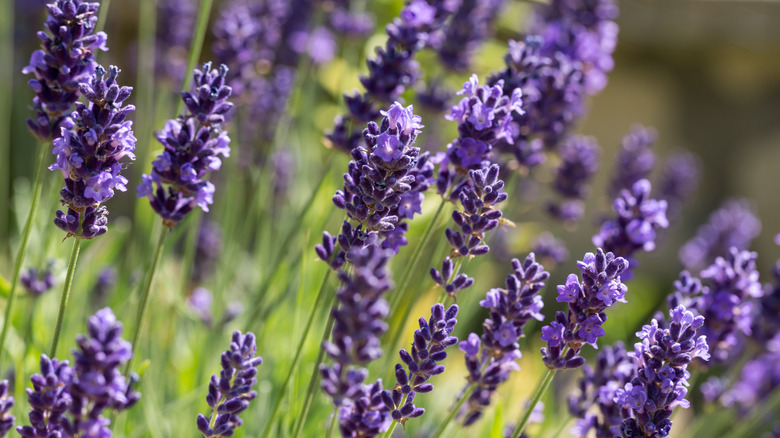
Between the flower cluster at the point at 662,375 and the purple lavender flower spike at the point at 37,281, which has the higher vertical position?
the flower cluster at the point at 662,375

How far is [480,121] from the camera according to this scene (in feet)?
4.76

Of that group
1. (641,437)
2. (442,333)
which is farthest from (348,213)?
(641,437)

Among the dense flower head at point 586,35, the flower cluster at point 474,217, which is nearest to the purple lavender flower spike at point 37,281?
the flower cluster at point 474,217

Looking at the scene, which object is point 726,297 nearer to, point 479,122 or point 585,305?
point 585,305

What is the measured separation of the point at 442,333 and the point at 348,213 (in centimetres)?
26

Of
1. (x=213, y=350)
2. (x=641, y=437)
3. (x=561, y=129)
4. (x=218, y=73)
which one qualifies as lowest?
(x=213, y=350)

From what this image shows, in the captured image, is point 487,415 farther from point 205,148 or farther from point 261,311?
→ point 205,148

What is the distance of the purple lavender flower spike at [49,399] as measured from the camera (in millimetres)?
1129

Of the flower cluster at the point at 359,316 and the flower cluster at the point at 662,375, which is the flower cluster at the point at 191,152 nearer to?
the flower cluster at the point at 359,316

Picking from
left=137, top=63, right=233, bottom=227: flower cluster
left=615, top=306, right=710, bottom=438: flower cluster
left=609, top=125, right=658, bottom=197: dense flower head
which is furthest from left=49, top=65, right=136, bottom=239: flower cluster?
left=609, top=125, right=658, bottom=197: dense flower head

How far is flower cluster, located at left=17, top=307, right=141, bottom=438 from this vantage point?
3.34 feet

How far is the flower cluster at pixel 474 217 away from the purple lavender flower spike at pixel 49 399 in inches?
25.8

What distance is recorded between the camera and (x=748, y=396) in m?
2.46

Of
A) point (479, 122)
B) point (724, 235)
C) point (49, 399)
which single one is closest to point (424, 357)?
point (479, 122)
